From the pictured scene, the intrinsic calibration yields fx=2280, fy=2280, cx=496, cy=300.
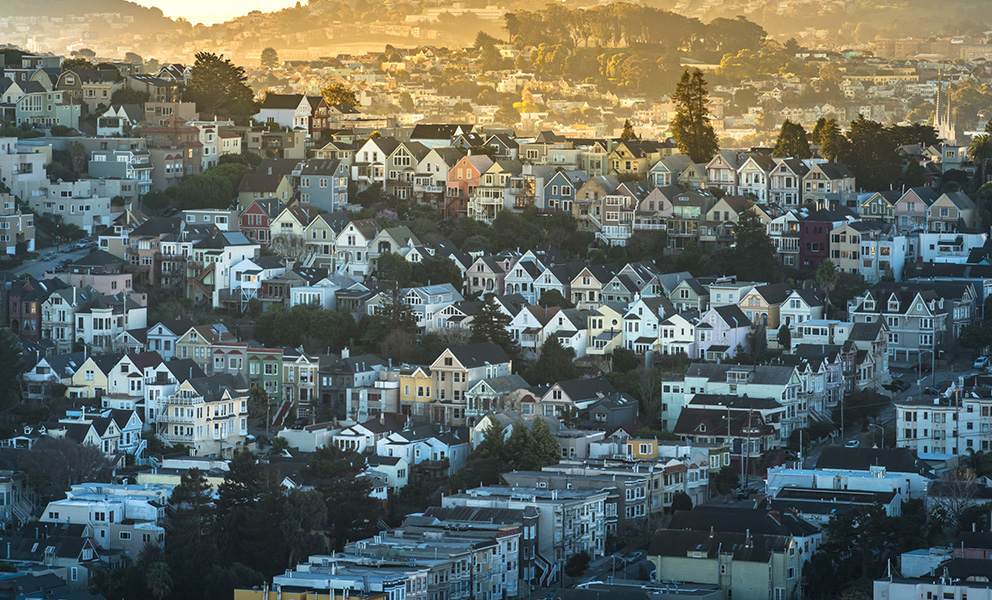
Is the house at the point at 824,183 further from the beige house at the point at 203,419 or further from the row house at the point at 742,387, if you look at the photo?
the beige house at the point at 203,419

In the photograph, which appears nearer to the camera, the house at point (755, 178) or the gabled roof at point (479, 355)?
the gabled roof at point (479, 355)

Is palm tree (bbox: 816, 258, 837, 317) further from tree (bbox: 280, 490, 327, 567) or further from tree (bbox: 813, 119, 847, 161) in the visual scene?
tree (bbox: 280, 490, 327, 567)

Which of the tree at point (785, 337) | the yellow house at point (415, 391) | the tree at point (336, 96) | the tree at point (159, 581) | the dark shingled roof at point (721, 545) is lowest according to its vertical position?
the tree at point (159, 581)

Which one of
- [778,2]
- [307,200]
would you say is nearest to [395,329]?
[307,200]

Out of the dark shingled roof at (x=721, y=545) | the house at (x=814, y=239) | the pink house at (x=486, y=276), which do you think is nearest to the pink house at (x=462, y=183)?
the pink house at (x=486, y=276)

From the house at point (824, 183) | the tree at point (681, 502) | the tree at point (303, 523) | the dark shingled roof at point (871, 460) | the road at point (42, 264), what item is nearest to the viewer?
the tree at point (303, 523)

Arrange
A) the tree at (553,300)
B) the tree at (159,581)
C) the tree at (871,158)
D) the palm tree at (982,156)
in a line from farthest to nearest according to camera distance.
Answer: the tree at (871,158)
the palm tree at (982,156)
the tree at (553,300)
the tree at (159,581)

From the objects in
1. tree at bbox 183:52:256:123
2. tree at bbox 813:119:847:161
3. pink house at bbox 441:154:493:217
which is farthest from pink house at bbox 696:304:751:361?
tree at bbox 183:52:256:123
